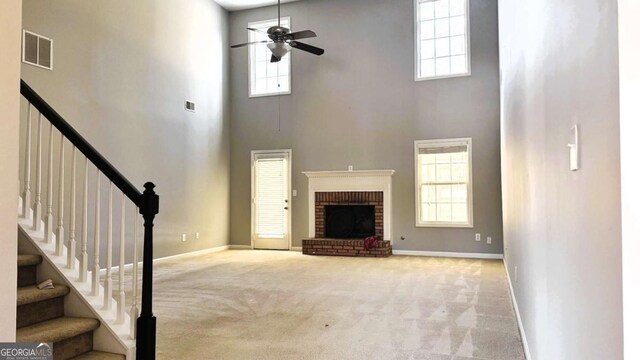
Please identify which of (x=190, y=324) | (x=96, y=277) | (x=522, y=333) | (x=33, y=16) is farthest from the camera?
(x=33, y=16)

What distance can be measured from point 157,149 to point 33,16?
8.73ft

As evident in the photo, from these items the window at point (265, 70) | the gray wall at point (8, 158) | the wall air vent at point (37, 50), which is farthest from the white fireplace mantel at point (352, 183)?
the gray wall at point (8, 158)

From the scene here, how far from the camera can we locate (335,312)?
4215 mm

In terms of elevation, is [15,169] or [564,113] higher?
[564,113]

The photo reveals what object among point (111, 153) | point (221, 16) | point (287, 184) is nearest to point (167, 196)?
point (111, 153)

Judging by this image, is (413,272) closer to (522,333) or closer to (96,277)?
(522,333)

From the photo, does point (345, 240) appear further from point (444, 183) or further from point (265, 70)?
point (265, 70)

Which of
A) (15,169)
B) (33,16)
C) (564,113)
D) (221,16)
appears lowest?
→ (15,169)

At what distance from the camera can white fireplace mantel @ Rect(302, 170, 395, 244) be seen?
841cm

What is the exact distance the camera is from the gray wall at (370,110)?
792 cm

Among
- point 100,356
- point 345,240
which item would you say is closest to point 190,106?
point 345,240

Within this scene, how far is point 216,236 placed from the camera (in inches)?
360

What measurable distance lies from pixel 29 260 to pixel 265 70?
24.2ft

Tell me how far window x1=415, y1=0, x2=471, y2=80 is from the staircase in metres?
7.10
